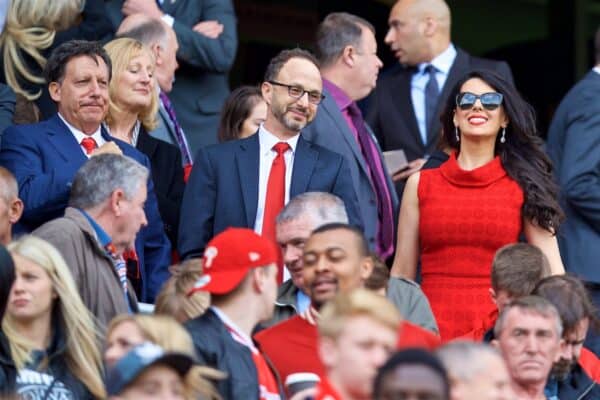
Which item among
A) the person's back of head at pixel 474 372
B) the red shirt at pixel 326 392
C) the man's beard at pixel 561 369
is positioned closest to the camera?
A: the red shirt at pixel 326 392

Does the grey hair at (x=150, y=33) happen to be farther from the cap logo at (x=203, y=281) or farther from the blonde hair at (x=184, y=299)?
the cap logo at (x=203, y=281)

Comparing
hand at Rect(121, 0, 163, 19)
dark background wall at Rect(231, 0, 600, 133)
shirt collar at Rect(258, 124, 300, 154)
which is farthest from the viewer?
dark background wall at Rect(231, 0, 600, 133)

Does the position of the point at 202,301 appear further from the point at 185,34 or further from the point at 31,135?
the point at 185,34

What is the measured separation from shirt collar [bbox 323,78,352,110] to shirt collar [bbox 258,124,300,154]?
1.37m

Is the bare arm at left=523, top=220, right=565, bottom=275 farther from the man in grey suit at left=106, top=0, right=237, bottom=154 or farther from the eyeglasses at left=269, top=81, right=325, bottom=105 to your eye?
the man in grey suit at left=106, top=0, right=237, bottom=154

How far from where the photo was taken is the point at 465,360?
7.97 m

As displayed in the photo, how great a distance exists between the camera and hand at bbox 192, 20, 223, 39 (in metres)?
13.6

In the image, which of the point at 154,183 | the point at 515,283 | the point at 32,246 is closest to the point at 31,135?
the point at 154,183

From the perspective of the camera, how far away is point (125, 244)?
9914 millimetres

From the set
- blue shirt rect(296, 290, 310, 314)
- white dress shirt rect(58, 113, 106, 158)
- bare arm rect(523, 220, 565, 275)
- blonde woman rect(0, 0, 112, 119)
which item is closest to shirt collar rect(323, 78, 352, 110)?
blonde woman rect(0, 0, 112, 119)

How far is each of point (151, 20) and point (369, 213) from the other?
181 centimetres

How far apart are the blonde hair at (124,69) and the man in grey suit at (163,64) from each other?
63cm

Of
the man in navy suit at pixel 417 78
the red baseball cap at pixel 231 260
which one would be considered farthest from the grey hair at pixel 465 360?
the man in navy suit at pixel 417 78

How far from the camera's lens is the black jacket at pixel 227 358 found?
344 inches
